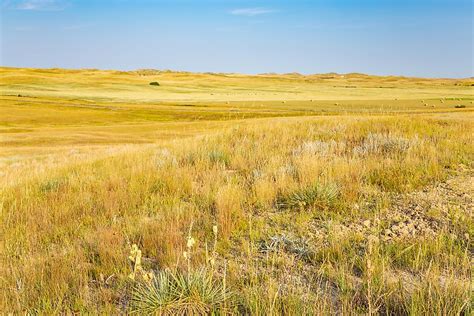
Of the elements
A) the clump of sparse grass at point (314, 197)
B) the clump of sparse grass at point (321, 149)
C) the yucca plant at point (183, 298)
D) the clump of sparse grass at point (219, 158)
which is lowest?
the yucca plant at point (183, 298)

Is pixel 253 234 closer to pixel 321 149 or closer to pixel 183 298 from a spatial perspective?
pixel 183 298

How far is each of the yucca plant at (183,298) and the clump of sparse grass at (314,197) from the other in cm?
237

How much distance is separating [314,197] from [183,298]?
2833 millimetres

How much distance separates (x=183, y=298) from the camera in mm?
3234

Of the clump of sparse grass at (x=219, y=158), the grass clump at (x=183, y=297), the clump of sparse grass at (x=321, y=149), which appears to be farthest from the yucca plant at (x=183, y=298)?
the clump of sparse grass at (x=321, y=149)

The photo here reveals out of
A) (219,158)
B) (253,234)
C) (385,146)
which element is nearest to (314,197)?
(253,234)

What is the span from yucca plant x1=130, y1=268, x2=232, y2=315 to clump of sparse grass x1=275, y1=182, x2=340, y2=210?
7.79 feet

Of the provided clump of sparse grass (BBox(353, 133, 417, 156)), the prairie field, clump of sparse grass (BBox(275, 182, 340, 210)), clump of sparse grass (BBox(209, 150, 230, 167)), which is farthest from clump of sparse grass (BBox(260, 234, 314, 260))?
clump of sparse grass (BBox(353, 133, 417, 156))

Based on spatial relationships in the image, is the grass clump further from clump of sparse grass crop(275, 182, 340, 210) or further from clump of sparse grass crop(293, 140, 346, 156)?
clump of sparse grass crop(293, 140, 346, 156)

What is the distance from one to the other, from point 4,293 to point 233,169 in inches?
203

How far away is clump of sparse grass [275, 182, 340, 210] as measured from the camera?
18.2 ft

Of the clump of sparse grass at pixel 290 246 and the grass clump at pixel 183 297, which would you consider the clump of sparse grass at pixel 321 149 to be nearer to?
the clump of sparse grass at pixel 290 246

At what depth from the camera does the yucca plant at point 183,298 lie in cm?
314

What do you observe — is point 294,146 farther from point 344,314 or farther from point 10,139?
point 10,139
